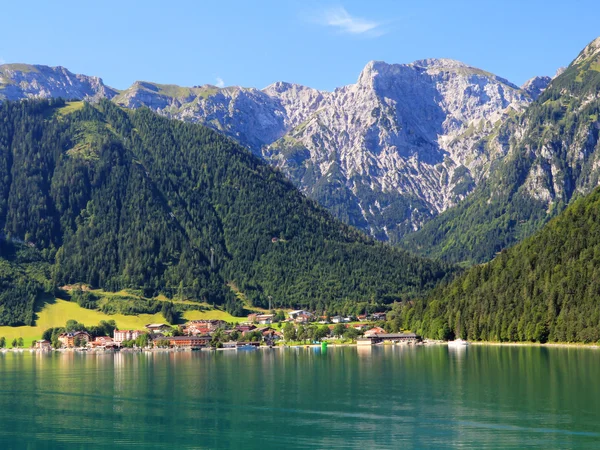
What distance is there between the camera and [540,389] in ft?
338

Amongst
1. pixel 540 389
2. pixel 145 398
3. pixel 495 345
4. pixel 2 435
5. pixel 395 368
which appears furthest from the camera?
pixel 495 345

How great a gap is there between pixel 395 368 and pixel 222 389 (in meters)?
38.8

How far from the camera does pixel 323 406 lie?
98188mm

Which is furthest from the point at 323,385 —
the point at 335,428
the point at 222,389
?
the point at 335,428

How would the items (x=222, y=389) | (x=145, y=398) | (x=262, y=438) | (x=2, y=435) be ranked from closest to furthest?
1. (x=262, y=438)
2. (x=2, y=435)
3. (x=145, y=398)
4. (x=222, y=389)

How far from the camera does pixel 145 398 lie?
110 metres

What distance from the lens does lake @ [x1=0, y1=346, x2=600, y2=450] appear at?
78.1m

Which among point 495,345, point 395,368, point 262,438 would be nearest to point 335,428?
point 262,438

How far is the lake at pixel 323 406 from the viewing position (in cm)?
7812

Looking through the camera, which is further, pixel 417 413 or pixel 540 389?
pixel 540 389

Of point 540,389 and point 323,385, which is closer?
point 540,389

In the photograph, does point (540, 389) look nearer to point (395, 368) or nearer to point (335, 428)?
point (335, 428)

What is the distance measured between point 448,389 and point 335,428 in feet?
98.3

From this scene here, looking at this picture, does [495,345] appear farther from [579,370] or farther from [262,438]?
[262,438]
